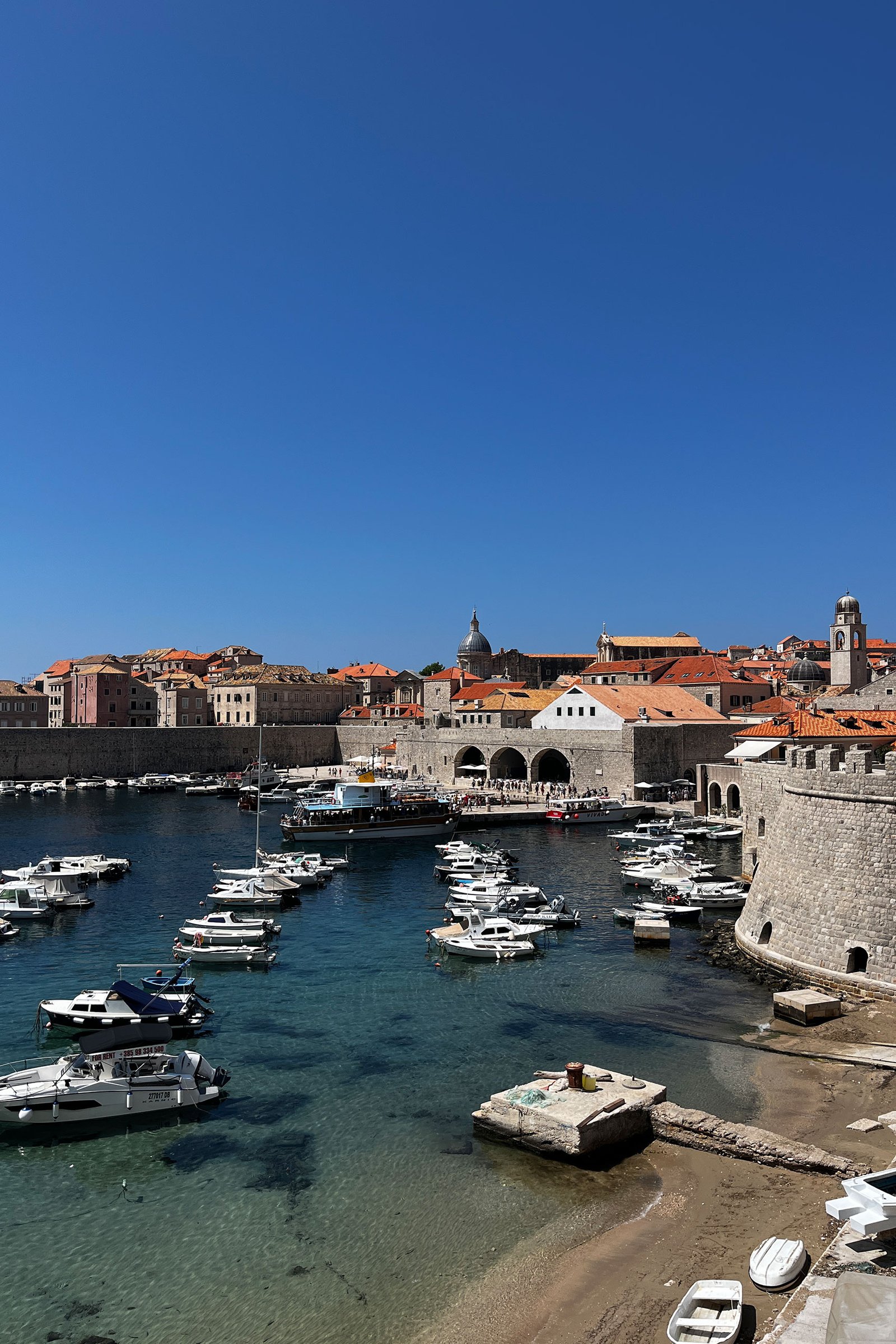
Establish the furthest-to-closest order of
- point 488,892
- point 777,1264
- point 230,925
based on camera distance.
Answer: point 488,892, point 230,925, point 777,1264

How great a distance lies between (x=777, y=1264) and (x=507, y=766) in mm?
58881

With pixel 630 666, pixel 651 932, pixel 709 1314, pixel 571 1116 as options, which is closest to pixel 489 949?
pixel 651 932

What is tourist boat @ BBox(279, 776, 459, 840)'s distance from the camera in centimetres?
4941

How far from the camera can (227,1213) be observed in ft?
42.5

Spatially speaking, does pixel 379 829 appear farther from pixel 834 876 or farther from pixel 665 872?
pixel 834 876

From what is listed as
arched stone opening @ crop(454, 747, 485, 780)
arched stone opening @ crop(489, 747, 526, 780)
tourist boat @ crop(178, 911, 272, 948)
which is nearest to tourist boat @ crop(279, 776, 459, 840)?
arched stone opening @ crop(489, 747, 526, 780)

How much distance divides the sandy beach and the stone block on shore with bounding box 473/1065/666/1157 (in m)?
0.57

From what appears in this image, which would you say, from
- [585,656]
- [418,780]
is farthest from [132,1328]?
[585,656]

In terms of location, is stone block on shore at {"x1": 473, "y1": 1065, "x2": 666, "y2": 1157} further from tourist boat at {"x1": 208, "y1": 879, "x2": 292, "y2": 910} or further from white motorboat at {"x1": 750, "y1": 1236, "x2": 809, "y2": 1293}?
tourist boat at {"x1": 208, "y1": 879, "x2": 292, "y2": 910}

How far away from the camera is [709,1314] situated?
9789 mm

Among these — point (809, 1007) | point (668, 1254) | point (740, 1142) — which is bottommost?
point (668, 1254)

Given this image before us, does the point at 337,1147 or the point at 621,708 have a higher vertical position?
the point at 621,708

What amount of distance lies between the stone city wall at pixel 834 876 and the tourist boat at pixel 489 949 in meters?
6.04

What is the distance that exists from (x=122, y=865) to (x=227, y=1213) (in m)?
29.8
